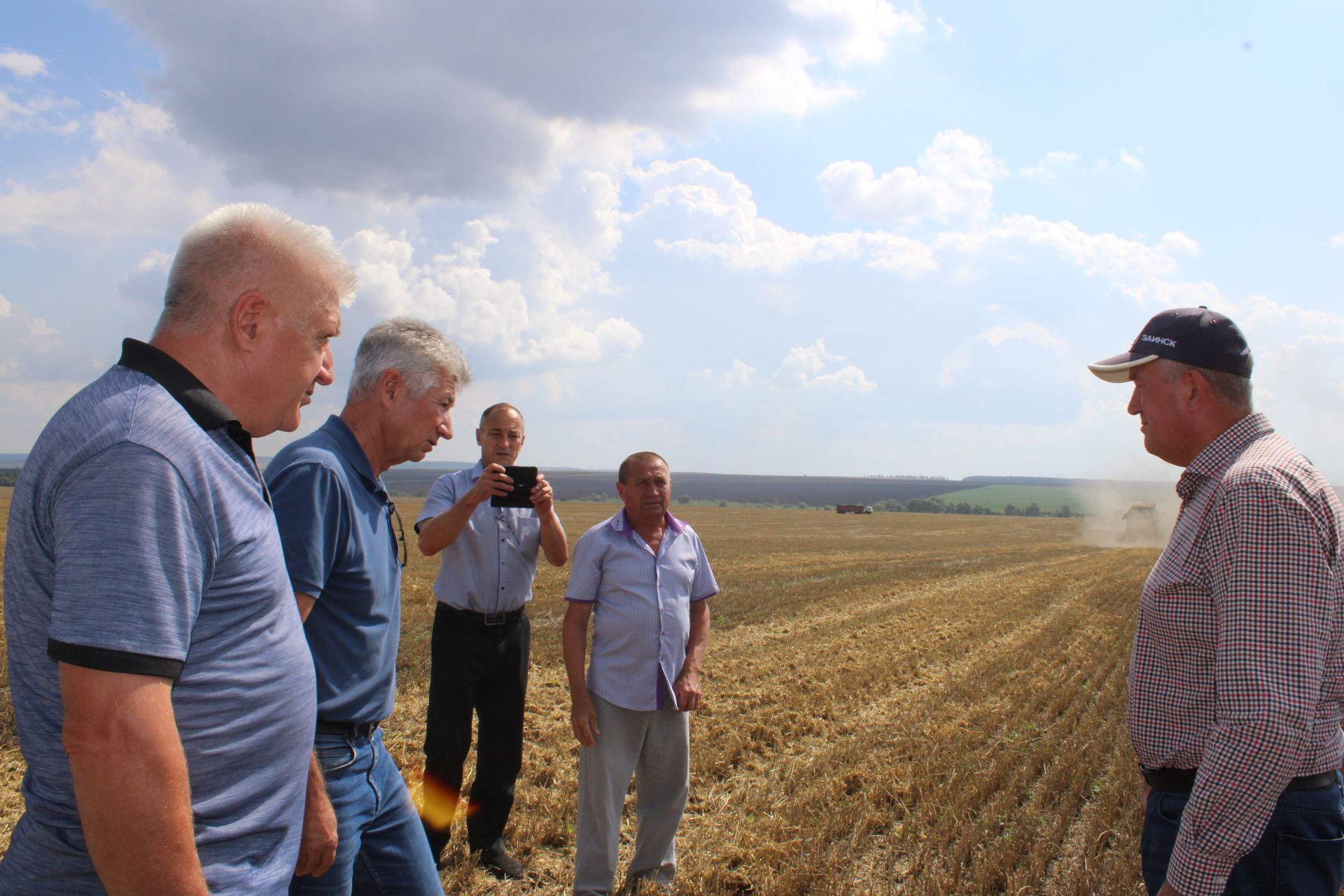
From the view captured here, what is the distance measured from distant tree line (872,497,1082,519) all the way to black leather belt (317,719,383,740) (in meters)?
94.9

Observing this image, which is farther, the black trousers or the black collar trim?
the black trousers

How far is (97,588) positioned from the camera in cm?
133

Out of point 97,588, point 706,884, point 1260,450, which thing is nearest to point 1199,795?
point 1260,450

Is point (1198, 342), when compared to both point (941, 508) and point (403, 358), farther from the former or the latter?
point (941, 508)

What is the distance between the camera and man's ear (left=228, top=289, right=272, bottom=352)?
173cm

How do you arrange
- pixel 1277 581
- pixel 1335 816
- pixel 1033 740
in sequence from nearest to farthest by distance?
pixel 1277 581 < pixel 1335 816 < pixel 1033 740

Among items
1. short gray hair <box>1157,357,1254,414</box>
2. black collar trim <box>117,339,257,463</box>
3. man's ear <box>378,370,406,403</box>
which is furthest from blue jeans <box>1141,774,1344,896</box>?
man's ear <box>378,370,406,403</box>

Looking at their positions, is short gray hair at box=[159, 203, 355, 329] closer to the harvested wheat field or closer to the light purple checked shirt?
the light purple checked shirt

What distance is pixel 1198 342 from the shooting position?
2455mm

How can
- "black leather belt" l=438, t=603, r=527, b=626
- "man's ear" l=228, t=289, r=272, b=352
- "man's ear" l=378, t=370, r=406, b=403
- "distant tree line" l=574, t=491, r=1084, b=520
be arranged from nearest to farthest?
"man's ear" l=228, t=289, r=272, b=352
"man's ear" l=378, t=370, r=406, b=403
"black leather belt" l=438, t=603, r=527, b=626
"distant tree line" l=574, t=491, r=1084, b=520

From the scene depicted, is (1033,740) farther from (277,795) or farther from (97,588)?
(97,588)

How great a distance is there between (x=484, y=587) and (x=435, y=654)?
0.49 meters

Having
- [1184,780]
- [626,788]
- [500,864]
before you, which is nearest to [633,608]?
[626,788]

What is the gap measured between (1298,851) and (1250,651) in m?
0.64
